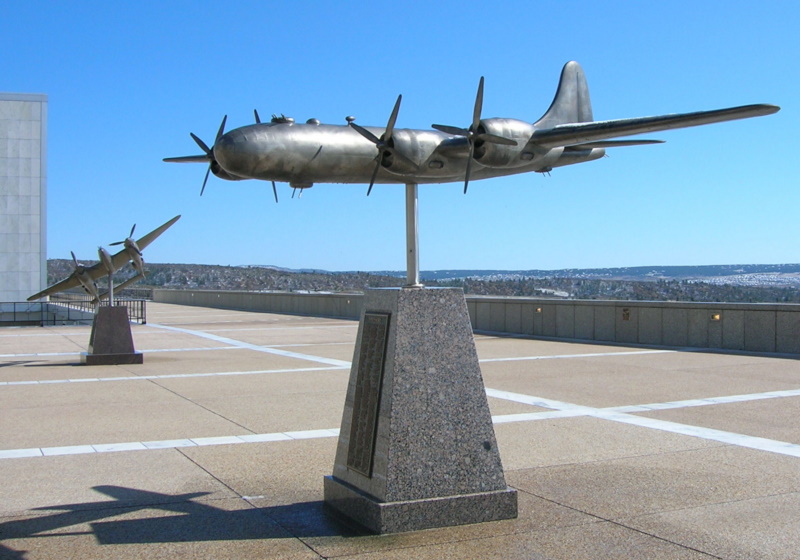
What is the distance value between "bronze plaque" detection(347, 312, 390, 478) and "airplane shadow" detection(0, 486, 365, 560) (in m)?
0.54

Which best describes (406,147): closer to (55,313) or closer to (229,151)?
(229,151)

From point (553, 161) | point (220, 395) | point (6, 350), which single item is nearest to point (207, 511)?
point (553, 161)

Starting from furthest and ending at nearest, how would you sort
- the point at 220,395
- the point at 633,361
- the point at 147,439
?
the point at 633,361 → the point at 220,395 → the point at 147,439

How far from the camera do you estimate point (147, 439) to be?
9422 millimetres

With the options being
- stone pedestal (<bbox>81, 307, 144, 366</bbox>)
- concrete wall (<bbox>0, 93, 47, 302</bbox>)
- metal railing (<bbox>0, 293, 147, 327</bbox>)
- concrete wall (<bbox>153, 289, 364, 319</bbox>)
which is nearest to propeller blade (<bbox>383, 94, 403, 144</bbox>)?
stone pedestal (<bbox>81, 307, 144, 366</bbox>)

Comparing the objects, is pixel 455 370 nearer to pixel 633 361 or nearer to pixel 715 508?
pixel 715 508

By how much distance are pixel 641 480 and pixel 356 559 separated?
3246mm

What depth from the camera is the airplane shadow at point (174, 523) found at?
5.80 meters

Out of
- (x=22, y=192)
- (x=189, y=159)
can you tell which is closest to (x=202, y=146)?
(x=189, y=159)

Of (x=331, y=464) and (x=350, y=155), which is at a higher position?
(x=350, y=155)

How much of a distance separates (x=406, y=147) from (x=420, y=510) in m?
3.06

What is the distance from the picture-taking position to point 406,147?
7.05 meters

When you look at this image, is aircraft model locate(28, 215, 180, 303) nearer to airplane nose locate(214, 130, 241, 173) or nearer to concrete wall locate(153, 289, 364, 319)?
concrete wall locate(153, 289, 364, 319)

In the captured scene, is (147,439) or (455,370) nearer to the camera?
(455,370)
